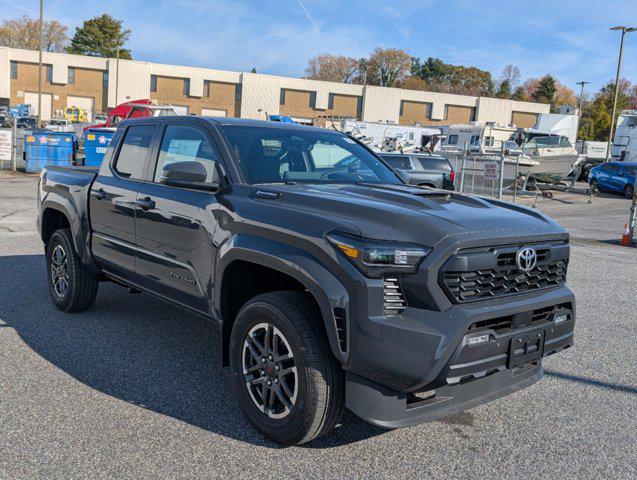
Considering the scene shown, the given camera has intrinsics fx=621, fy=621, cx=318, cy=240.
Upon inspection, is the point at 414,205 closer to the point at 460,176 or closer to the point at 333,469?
the point at 333,469

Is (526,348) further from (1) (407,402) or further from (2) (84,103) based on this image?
(2) (84,103)

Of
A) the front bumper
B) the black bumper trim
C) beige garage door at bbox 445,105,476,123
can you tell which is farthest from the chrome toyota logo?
beige garage door at bbox 445,105,476,123

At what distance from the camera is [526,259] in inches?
133

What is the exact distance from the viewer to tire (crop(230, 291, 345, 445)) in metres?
3.21

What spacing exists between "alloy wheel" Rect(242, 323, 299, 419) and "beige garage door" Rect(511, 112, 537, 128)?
8144cm

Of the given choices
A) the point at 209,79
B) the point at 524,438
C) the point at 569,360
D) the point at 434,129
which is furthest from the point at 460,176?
the point at 209,79

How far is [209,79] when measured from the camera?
70.2m

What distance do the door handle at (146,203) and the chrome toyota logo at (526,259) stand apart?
2.58 meters

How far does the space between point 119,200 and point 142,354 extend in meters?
1.24

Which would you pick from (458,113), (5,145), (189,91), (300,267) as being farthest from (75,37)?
(300,267)

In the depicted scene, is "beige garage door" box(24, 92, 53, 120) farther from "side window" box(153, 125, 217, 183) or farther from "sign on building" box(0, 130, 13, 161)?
"side window" box(153, 125, 217, 183)

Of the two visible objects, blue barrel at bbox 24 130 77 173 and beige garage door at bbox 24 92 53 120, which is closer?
blue barrel at bbox 24 130 77 173

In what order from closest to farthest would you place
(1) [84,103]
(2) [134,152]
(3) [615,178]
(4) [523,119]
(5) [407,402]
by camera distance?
(5) [407,402]
(2) [134,152]
(3) [615,178]
(1) [84,103]
(4) [523,119]

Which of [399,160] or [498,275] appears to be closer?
[498,275]
